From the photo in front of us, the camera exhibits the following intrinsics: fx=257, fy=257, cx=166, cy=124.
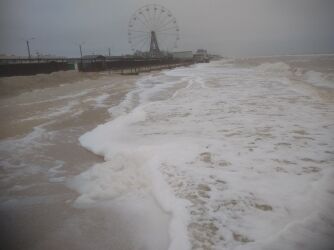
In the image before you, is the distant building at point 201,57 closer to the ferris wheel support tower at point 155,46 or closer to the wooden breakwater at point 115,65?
the ferris wheel support tower at point 155,46

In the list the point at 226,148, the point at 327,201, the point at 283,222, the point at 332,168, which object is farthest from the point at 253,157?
the point at 283,222

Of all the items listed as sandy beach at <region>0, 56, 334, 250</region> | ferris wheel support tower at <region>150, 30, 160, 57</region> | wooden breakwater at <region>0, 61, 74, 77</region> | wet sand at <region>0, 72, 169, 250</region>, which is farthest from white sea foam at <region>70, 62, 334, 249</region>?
ferris wheel support tower at <region>150, 30, 160, 57</region>

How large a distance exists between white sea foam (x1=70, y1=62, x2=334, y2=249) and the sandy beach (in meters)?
0.01

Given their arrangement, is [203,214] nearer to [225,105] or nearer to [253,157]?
[253,157]

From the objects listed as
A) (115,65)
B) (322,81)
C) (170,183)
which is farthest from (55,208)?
→ (115,65)

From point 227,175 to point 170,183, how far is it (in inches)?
35.1

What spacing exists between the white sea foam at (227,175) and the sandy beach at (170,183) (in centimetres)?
1

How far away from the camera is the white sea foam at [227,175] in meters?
2.65

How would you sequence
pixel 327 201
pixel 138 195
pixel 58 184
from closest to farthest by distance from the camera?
pixel 327 201 < pixel 138 195 < pixel 58 184

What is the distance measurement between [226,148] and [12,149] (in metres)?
4.39

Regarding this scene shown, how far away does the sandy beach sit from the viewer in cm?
262

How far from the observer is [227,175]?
3.90 m

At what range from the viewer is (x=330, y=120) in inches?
263

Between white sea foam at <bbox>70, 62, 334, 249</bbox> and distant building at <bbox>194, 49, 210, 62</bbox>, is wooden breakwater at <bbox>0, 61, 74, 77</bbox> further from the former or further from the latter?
distant building at <bbox>194, 49, 210, 62</bbox>
